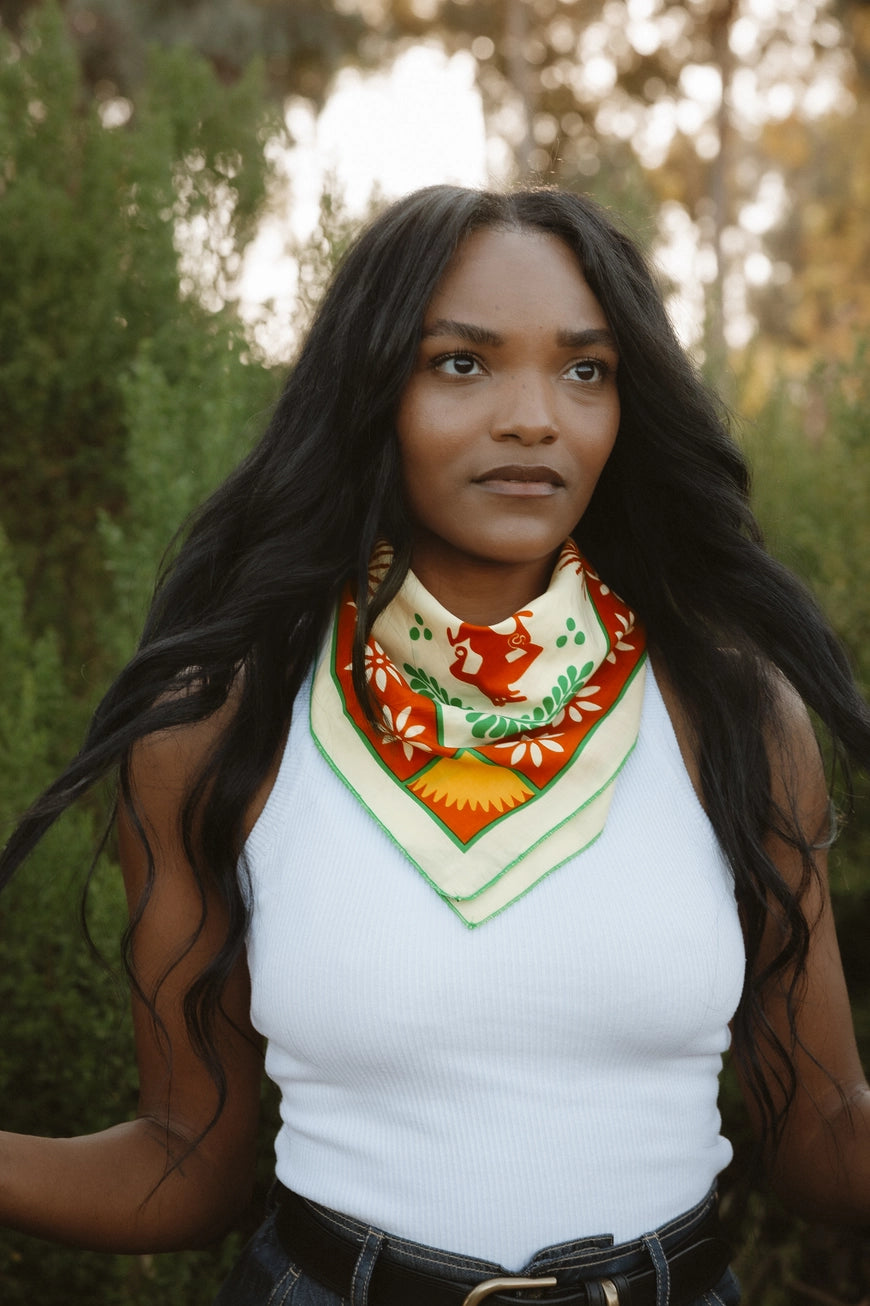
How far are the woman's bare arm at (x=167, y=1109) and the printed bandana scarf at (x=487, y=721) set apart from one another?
0.25 meters

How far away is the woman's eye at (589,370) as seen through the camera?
1.95 meters

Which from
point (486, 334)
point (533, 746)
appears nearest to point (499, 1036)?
point (533, 746)

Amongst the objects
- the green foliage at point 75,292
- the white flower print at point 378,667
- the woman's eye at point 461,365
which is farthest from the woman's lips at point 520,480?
the green foliage at point 75,292

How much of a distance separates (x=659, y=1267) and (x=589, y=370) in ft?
4.03

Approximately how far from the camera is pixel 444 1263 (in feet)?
5.49

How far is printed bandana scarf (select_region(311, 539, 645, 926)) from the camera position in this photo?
1.86 metres

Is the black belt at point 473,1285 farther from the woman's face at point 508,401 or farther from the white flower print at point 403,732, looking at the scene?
the woman's face at point 508,401

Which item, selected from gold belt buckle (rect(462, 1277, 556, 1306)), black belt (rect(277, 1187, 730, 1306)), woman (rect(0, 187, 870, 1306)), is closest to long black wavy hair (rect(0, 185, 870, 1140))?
woman (rect(0, 187, 870, 1306))

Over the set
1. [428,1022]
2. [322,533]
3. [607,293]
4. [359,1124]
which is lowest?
[359,1124]

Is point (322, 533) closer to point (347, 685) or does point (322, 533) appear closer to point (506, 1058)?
point (347, 685)

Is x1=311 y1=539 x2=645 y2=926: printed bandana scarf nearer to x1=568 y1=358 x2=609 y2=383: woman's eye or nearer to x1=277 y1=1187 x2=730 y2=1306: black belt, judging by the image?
x1=568 y1=358 x2=609 y2=383: woman's eye

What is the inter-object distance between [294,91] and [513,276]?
14.4 metres

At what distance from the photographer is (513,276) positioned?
190 cm

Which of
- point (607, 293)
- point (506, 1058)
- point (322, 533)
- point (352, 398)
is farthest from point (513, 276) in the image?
point (506, 1058)
